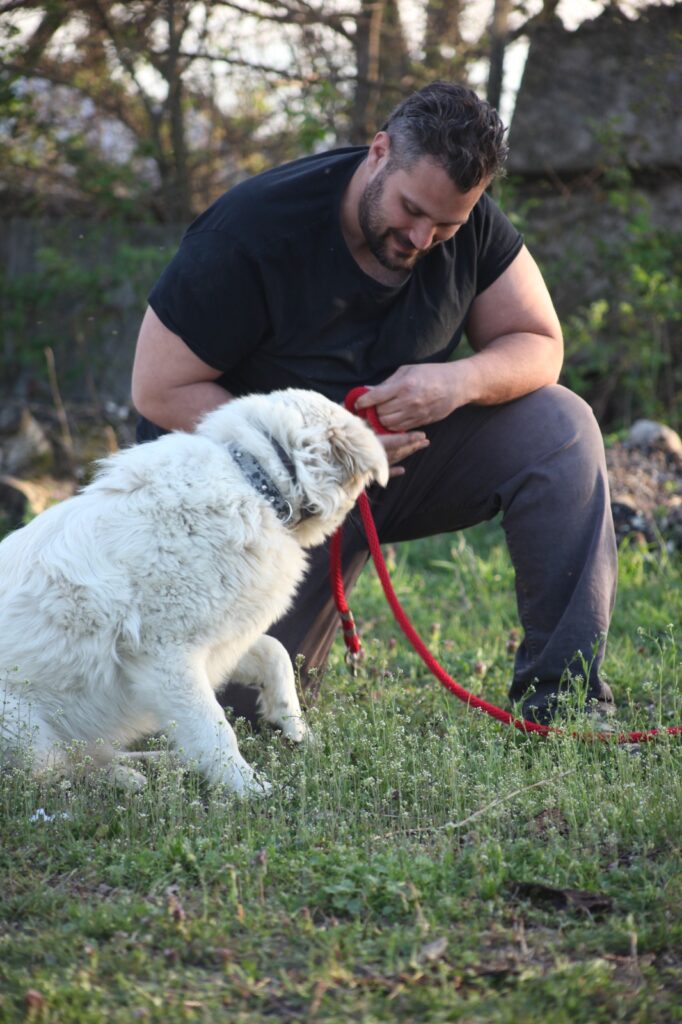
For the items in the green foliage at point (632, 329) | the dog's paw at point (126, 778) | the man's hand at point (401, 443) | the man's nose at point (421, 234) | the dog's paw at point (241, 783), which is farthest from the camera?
the green foliage at point (632, 329)

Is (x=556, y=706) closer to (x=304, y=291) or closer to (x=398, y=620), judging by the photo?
(x=398, y=620)

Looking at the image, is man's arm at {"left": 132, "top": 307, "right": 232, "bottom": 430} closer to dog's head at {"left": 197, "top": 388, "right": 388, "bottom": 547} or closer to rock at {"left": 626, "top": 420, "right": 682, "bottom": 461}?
dog's head at {"left": 197, "top": 388, "right": 388, "bottom": 547}

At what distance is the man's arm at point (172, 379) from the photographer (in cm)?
388

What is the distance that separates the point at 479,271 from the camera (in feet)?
13.7

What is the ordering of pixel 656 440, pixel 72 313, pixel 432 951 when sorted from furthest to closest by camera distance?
1. pixel 72 313
2. pixel 656 440
3. pixel 432 951

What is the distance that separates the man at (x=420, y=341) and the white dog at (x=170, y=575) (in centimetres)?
46

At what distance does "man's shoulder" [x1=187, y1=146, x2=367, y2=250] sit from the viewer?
Result: 3854mm

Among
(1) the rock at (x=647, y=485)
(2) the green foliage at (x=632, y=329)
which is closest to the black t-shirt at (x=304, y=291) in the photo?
(1) the rock at (x=647, y=485)

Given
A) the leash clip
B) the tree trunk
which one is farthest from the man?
the tree trunk

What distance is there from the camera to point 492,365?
13.1ft

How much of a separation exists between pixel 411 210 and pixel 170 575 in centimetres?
153

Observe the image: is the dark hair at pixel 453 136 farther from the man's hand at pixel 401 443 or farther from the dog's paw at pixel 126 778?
the dog's paw at pixel 126 778

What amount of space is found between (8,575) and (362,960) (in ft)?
5.73

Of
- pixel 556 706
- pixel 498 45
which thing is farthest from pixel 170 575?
pixel 498 45
